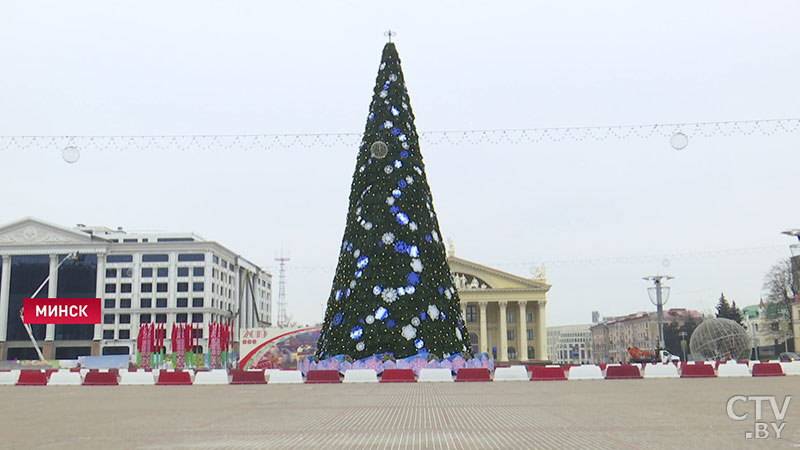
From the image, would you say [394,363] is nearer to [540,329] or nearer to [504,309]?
[504,309]

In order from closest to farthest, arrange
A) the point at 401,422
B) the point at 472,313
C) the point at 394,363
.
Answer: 1. the point at 401,422
2. the point at 394,363
3. the point at 472,313

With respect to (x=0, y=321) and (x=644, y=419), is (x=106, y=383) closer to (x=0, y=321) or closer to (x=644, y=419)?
(x=644, y=419)

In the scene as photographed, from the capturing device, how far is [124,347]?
305 feet

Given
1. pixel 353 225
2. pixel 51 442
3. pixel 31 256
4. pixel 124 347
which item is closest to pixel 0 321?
pixel 31 256

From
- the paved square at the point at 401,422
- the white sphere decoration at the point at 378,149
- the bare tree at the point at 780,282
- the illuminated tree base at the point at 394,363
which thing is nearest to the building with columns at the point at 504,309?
the bare tree at the point at 780,282

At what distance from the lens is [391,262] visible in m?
29.0

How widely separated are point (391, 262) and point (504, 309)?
66.2m

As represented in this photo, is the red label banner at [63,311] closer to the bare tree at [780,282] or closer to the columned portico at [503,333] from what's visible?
the columned portico at [503,333]

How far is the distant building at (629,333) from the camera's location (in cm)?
13312

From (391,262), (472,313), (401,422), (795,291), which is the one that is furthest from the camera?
(472,313)

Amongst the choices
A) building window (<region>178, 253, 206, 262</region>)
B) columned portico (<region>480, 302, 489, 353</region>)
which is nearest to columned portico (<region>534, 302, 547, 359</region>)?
columned portico (<region>480, 302, 489, 353</region>)

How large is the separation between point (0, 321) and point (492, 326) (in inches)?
2418

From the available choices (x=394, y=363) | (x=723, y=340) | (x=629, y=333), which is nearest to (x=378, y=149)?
(x=394, y=363)

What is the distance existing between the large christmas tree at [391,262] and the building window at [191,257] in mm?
69091
